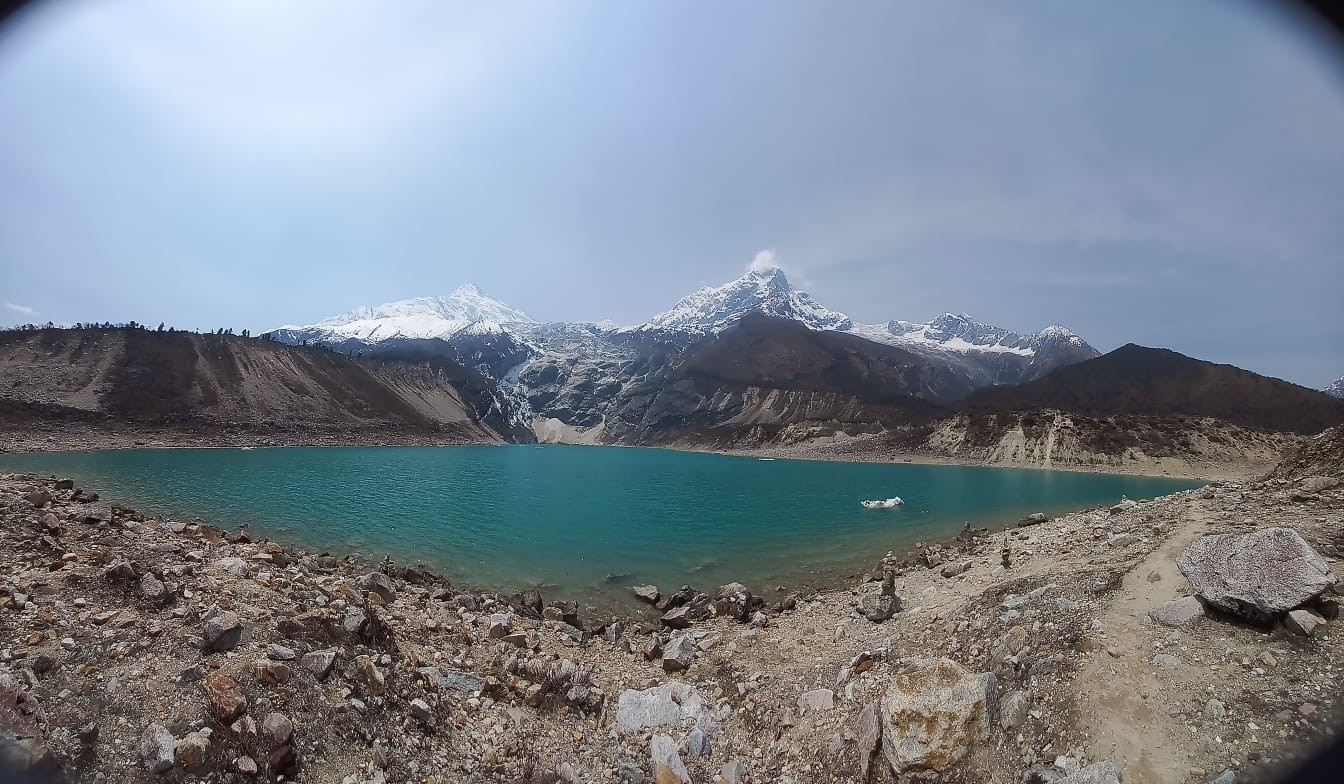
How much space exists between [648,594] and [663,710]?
8.54 meters

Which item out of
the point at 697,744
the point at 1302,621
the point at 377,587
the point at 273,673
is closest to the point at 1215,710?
the point at 1302,621

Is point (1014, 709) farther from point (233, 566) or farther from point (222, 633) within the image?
point (233, 566)

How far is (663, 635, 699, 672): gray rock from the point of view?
933 cm

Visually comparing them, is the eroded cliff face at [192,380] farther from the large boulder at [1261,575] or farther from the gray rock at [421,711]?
the large boulder at [1261,575]

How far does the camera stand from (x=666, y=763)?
240 inches

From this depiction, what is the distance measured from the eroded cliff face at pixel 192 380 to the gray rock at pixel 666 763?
11338 cm

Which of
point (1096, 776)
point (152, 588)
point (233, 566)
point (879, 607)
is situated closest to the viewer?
point (1096, 776)

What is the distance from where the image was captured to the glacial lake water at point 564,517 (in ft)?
61.2

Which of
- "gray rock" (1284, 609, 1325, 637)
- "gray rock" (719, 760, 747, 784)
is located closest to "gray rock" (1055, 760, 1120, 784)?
"gray rock" (1284, 609, 1325, 637)

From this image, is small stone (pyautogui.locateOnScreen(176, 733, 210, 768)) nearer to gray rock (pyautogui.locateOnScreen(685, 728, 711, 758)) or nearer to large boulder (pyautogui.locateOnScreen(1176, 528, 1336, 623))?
gray rock (pyautogui.locateOnScreen(685, 728, 711, 758))

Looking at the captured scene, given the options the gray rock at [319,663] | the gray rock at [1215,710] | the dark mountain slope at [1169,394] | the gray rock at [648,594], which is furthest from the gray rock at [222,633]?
the dark mountain slope at [1169,394]

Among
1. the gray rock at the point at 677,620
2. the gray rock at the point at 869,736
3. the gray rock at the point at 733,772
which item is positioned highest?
the gray rock at the point at 869,736

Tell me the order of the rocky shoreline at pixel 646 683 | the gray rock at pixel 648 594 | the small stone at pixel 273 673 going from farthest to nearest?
the gray rock at pixel 648 594 → the small stone at pixel 273 673 → the rocky shoreline at pixel 646 683

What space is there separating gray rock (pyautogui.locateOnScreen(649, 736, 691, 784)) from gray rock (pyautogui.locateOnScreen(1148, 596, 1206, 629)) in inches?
243
